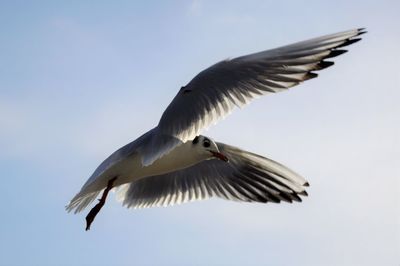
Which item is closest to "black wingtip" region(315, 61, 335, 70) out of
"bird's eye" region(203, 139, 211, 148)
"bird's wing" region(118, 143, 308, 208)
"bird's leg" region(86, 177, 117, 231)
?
"bird's eye" region(203, 139, 211, 148)

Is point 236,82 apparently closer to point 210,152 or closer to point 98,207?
point 210,152

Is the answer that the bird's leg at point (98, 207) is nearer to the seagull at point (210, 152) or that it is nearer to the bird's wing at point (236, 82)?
the seagull at point (210, 152)

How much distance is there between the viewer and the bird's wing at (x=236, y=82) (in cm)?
466

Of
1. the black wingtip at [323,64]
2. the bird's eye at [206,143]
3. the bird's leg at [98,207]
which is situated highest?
the black wingtip at [323,64]

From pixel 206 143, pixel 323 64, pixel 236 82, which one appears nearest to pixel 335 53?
pixel 323 64

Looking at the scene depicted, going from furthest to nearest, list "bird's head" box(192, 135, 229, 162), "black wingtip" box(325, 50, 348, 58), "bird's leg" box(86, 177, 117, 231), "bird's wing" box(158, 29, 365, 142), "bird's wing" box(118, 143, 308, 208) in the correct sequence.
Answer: "bird's wing" box(118, 143, 308, 208), "bird's head" box(192, 135, 229, 162), "bird's leg" box(86, 177, 117, 231), "bird's wing" box(158, 29, 365, 142), "black wingtip" box(325, 50, 348, 58)

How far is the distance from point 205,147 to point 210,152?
0.05 m

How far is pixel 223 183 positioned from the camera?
20.0ft

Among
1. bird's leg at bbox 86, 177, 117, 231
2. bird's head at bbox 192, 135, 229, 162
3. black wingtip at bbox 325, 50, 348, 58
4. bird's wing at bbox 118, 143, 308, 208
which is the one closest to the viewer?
black wingtip at bbox 325, 50, 348, 58

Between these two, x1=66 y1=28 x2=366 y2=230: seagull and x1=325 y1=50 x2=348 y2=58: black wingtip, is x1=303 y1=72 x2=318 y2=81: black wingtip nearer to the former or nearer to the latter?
x1=66 y1=28 x2=366 y2=230: seagull

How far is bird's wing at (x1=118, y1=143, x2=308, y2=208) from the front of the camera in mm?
5816

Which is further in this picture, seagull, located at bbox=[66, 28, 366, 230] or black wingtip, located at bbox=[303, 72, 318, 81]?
seagull, located at bbox=[66, 28, 366, 230]

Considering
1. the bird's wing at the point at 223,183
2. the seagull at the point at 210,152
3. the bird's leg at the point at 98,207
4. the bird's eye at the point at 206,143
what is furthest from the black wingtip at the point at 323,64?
the bird's leg at the point at 98,207

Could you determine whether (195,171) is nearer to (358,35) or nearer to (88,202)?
(88,202)
